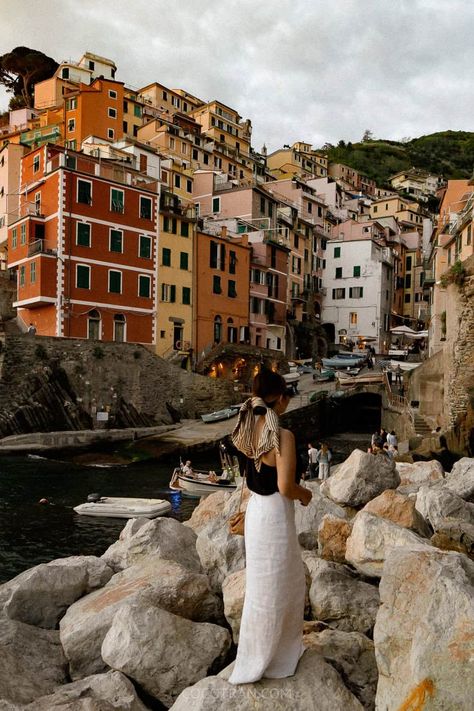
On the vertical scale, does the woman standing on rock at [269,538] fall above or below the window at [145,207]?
below

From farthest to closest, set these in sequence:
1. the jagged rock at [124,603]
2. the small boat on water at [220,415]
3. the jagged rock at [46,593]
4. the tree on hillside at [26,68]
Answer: the tree on hillside at [26,68], the small boat on water at [220,415], the jagged rock at [46,593], the jagged rock at [124,603]

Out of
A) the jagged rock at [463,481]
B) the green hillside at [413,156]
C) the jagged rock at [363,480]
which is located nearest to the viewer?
the jagged rock at [363,480]

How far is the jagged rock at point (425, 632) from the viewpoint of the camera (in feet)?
13.7

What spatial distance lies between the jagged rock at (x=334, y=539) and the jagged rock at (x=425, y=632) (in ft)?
9.89

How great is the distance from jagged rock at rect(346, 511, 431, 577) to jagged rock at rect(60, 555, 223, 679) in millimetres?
1967

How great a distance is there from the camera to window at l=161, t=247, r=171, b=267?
1763 inches

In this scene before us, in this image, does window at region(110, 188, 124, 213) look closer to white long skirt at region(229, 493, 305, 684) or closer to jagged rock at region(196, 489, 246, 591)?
jagged rock at region(196, 489, 246, 591)

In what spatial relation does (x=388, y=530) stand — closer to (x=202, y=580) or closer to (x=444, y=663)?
(x=202, y=580)

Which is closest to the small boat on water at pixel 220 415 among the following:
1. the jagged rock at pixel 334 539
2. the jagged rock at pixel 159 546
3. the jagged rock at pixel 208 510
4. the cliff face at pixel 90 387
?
the cliff face at pixel 90 387

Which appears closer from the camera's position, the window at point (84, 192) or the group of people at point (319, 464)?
the group of people at point (319, 464)

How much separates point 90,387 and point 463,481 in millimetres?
27631

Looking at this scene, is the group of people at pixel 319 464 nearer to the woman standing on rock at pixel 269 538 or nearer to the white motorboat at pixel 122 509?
the white motorboat at pixel 122 509

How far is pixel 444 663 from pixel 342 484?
23.2 ft

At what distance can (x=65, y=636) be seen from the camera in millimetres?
6340
